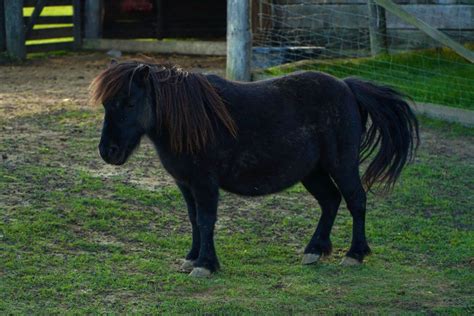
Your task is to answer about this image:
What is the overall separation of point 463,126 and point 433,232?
148 inches

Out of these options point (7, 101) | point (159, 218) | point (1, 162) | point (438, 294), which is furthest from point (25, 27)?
point (438, 294)

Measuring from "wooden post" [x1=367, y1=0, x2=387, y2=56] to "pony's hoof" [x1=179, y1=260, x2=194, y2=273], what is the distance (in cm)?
787

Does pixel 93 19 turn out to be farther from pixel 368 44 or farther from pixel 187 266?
pixel 187 266

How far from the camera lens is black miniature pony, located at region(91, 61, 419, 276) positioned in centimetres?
568

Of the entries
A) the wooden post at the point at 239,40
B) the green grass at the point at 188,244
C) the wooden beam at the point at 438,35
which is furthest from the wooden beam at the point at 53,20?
the wooden beam at the point at 438,35

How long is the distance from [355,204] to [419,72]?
639 cm

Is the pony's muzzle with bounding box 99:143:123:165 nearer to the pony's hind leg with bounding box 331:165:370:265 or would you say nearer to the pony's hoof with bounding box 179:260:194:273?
the pony's hoof with bounding box 179:260:194:273

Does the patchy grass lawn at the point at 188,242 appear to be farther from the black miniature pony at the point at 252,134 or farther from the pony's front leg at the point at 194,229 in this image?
the black miniature pony at the point at 252,134

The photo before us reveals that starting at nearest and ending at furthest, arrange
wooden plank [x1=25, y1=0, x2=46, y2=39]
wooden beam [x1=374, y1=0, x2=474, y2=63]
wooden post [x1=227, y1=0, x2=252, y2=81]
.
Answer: wooden beam [x1=374, y1=0, x2=474, y2=63], wooden post [x1=227, y1=0, x2=252, y2=81], wooden plank [x1=25, y1=0, x2=46, y2=39]

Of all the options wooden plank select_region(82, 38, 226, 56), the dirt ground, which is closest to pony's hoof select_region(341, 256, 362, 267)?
the dirt ground

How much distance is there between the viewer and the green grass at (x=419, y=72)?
11195 mm

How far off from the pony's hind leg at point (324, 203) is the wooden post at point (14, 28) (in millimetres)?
10002

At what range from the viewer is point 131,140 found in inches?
224

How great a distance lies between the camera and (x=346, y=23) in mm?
14484
